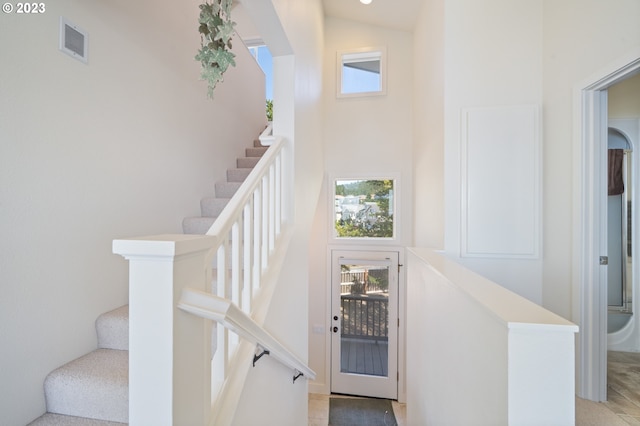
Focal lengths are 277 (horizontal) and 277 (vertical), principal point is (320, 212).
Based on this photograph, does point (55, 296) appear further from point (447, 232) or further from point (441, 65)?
point (441, 65)

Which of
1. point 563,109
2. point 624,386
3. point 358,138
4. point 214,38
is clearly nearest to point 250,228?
point 214,38

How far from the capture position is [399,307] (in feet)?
14.5

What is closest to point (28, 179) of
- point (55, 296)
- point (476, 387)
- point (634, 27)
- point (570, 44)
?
point (55, 296)

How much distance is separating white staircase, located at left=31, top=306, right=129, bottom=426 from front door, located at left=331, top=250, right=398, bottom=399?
354 centimetres

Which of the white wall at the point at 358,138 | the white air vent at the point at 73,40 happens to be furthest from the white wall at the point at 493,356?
the white wall at the point at 358,138

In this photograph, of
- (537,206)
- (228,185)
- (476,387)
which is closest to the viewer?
(476,387)

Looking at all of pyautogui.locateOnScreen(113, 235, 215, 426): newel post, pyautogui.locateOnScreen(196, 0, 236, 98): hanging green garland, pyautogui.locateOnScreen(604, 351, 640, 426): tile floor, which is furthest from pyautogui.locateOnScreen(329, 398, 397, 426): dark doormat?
pyautogui.locateOnScreen(196, 0, 236, 98): hanging green garland

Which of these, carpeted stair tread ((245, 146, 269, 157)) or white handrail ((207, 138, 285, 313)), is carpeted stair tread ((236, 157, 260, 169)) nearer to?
carpeted stair tread ((245, 146, 269, 157))

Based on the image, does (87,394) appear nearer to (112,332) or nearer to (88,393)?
(88,393)

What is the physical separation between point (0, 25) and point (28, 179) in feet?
2.09

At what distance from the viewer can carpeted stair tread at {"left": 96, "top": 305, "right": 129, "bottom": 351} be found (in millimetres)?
1514

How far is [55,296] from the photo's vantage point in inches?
52.9

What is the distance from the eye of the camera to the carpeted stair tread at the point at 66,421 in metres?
1.19

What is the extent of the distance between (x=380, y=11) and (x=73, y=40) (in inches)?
153
